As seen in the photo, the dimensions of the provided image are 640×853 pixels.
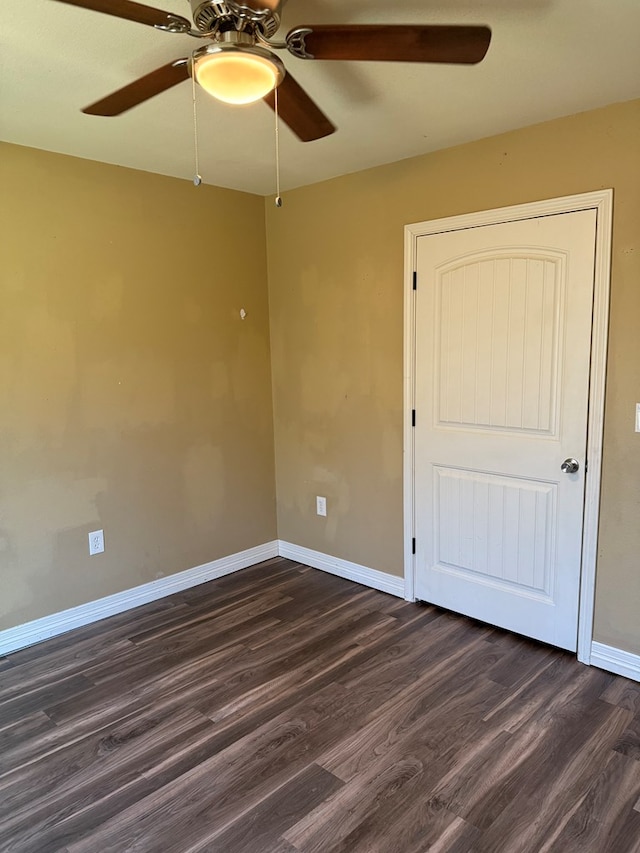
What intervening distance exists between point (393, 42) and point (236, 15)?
1.27 feet

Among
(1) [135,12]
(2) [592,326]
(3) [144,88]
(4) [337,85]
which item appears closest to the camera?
(1) [135,12]

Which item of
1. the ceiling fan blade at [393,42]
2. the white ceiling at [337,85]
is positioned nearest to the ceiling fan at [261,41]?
the ceiling fan blade at [393,42]

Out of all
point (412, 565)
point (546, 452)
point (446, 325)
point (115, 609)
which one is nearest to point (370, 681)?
point (412, 565)

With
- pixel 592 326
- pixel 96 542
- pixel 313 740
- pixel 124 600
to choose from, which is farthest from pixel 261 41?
pixel 124 600

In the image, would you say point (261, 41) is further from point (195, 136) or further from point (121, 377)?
point (121, 377)

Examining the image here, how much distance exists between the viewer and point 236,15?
1353 mm

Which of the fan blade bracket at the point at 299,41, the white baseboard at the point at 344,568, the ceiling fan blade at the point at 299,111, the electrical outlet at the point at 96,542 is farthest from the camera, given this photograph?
the white baseboard at the point at 344,568

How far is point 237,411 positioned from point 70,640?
5.30ft

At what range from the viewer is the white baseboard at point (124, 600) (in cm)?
283

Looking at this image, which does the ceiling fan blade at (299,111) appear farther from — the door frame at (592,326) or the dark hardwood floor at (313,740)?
the dark hardwood floor at (313,740)

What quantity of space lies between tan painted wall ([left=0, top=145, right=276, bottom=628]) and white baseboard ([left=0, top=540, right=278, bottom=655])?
54 millimetres

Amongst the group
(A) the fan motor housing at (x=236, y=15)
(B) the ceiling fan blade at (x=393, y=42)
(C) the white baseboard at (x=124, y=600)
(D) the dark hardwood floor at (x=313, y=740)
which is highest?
(A) the fan motor housing at (x=236, y=15)

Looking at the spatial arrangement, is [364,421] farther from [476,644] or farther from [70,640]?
[70,640]

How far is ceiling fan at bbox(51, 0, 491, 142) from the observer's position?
4.32ft
